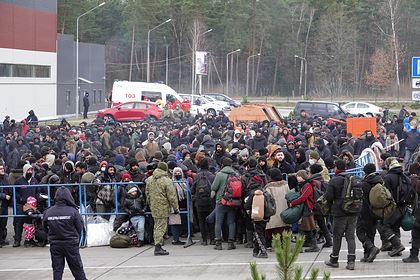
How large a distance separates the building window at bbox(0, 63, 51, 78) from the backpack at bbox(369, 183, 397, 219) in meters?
40.3

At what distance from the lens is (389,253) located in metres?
13.9

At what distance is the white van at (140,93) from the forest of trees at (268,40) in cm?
3741

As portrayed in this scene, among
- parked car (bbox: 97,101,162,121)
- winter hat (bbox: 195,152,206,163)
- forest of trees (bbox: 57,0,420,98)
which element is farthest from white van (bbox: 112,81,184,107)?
forest of trees (bbox: 57,0,420,98)

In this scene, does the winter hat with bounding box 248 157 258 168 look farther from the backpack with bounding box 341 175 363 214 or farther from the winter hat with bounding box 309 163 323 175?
the backpack with bounding box 341 175 363 214

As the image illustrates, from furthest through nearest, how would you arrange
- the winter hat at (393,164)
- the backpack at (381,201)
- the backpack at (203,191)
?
the backpack at (203,191)
the winter hat at (393,164)
the backpack at (381,201)

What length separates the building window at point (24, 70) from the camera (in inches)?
2006

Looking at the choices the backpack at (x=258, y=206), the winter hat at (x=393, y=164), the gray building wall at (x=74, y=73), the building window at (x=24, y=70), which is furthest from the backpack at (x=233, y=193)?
the gray building wall at (x=74, y=73)

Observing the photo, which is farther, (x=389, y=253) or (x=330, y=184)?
(x=389, y=253)

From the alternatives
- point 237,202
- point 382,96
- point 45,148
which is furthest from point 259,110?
point 382,96

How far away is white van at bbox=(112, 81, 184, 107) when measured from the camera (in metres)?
54.9

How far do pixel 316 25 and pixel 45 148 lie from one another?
81.4 metres

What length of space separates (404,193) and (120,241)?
554 cm

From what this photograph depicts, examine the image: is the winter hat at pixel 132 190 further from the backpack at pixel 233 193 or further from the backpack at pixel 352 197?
the backpack at pixel 352 197

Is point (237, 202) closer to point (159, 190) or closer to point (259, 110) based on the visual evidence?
point (159, 190)
